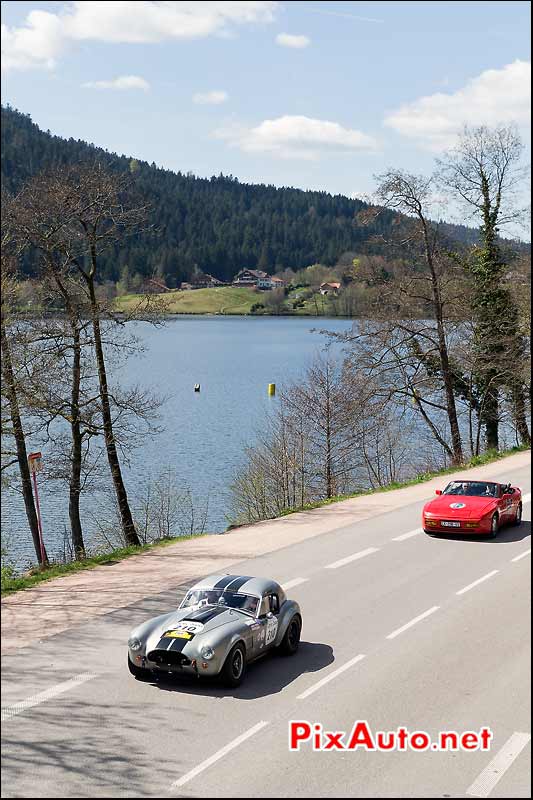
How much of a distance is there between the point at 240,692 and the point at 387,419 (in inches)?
1169

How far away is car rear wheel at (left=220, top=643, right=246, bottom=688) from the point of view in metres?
11.3

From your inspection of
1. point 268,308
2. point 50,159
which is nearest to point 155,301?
point 50,159

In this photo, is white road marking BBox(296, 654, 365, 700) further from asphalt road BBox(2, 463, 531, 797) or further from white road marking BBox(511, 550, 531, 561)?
white road marking BBox(511, 550, 531, 561)

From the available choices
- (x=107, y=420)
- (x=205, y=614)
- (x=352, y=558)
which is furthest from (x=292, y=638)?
(x=107, y=420)

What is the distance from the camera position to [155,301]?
26.8 meters

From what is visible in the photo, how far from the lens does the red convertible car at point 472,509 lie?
2089cm

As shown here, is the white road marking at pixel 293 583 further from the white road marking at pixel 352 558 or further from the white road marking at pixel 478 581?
the white road marking at pixel 478 581

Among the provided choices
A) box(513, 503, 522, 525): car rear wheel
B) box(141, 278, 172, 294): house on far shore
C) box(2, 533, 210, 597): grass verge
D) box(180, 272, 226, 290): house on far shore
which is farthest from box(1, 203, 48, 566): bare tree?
box(180, 272, 226, 290): house on far shore

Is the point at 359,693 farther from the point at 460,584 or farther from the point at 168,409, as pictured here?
the point at 168,409

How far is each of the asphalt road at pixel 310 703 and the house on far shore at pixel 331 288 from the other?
207ft

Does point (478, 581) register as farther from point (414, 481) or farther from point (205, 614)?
point (414, 481)

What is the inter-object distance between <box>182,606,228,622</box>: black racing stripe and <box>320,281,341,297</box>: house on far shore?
66.2 m

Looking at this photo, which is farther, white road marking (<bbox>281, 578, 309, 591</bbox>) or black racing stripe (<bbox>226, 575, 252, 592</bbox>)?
white road marking (<bbox>281, 578, 309, 591</bbox>)

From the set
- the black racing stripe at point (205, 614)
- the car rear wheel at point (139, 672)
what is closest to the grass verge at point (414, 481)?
the black racing stripe at point (205, 614)
